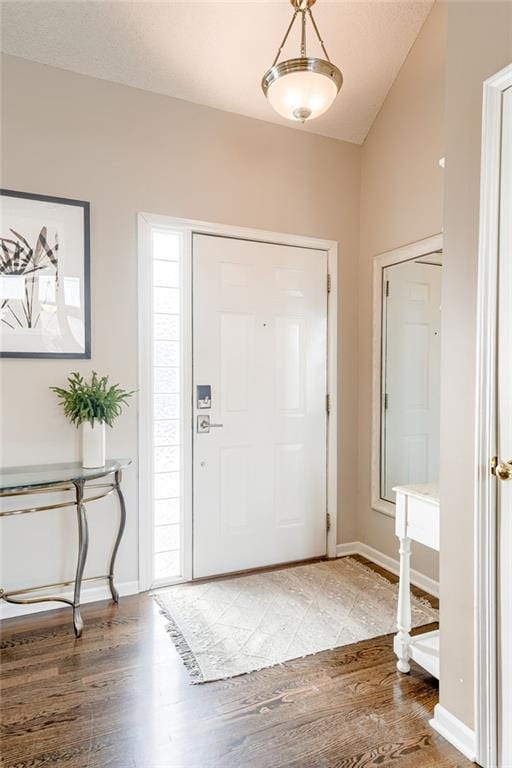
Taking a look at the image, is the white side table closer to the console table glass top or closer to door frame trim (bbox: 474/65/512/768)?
door frame trim (bbox: 474/65/512/768)

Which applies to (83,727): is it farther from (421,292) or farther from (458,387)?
(421,292)

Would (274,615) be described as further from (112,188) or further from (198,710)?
(112,188)

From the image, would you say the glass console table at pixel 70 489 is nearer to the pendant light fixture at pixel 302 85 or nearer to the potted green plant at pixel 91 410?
the potted green plant at pixel 91 410

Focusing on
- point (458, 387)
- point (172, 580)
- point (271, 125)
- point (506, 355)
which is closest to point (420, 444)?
point (458, 387)

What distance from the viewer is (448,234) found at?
162 centimetres

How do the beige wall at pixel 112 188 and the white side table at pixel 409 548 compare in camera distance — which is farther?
the beige wall at pixel 112 188

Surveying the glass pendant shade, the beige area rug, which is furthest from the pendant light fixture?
the beige area rug

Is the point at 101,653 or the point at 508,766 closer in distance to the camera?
the point at 508,766

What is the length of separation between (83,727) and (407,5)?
12.3ft

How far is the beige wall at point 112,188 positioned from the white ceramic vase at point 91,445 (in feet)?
0.57

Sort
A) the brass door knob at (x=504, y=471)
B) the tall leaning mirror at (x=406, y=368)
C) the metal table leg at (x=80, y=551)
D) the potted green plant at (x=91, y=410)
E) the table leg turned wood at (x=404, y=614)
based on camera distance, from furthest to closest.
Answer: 1. the tall leaning mirror at (x=406, y=368)
2. the potted green plant at (x=91, y=410)
3. the metal table leg at (x=80, y=551)
4. the table leg turned wood at (x=404, y=614)
5. the brass door knob at (x=504, y=471)

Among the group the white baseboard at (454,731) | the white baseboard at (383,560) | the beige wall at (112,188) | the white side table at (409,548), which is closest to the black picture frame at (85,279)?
the beige wall at (112,188)

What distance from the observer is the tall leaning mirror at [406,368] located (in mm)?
2748

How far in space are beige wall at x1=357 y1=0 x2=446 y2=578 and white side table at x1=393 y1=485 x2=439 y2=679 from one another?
78 cm
